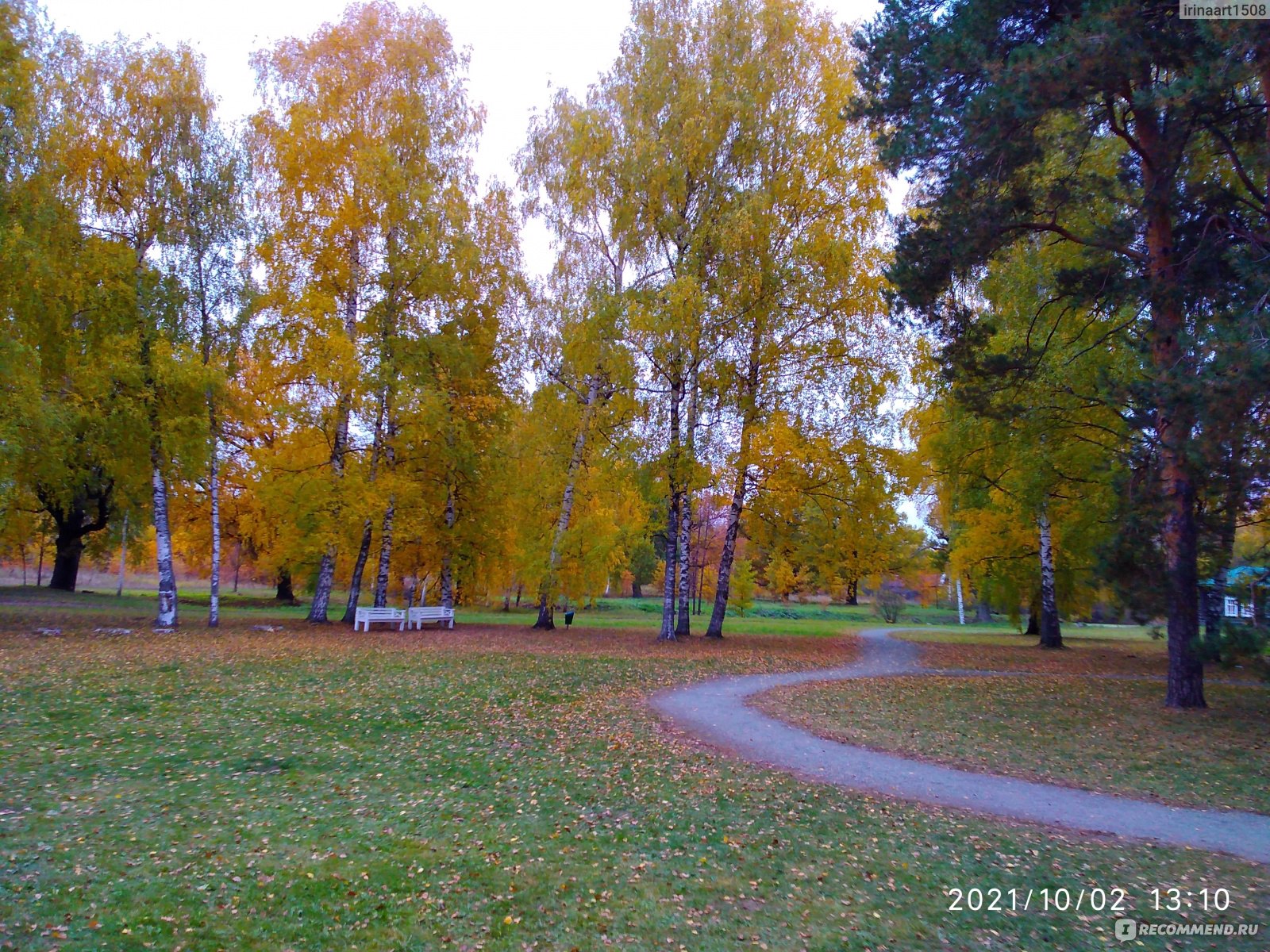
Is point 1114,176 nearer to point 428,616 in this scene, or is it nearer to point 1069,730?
point 1069,730

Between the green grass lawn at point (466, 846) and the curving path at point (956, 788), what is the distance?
1.44ft

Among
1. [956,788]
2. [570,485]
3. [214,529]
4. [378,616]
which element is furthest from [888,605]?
[956,788]

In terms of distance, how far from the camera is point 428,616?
2436 cm

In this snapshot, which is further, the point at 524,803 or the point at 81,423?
the point at 81,423

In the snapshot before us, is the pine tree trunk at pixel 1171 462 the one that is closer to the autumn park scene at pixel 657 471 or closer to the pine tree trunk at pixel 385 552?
the autumn park scene at pixel 657 471

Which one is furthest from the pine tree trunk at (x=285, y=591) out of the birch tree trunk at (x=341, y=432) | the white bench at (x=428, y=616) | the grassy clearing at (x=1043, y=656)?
the grassy clearing at (x=1043, y=656)

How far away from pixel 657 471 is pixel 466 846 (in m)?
14.5

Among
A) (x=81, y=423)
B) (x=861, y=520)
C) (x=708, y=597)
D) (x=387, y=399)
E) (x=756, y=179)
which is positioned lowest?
(x=708, y=597)

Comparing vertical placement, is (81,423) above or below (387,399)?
below

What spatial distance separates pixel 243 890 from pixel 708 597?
170ft

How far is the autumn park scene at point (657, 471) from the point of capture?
215 inches

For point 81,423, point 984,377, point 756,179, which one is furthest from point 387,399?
point 984,377

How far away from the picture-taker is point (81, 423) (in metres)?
19.8

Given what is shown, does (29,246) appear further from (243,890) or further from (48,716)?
(243,890)
